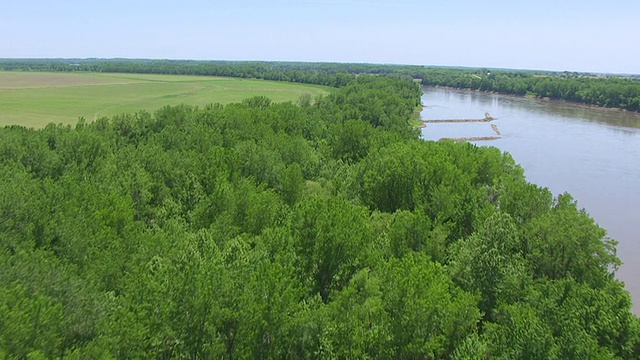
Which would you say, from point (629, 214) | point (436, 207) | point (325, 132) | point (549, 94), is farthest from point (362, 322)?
point (549, 94)

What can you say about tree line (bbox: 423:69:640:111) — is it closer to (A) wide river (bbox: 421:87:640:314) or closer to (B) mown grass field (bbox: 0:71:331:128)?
(A) wide river (bbox: 421:87:640:314)

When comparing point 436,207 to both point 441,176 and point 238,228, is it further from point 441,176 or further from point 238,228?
point 238,228

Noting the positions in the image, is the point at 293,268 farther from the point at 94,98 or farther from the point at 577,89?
the point at 577,89

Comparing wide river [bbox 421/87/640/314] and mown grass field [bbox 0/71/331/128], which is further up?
mown grass field [bbox 0/71/331/128]

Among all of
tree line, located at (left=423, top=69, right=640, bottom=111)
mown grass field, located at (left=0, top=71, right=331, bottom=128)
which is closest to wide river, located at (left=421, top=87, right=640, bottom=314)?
tree line, located at (left=423, top=69, right=640, bottom=111)

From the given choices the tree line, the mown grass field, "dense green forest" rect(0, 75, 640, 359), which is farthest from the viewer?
the tree line

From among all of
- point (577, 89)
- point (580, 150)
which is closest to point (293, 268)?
point (580, 150)

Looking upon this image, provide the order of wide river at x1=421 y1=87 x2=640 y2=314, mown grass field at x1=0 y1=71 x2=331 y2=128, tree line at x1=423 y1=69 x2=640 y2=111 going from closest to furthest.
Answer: wide river at x1=421 y1=87 x2=640 y2=314 → mown grass field at x1=0 y1=71 x2=331 y2=128 → tree line at x1=423 y1=69 x2=640 y2=111
